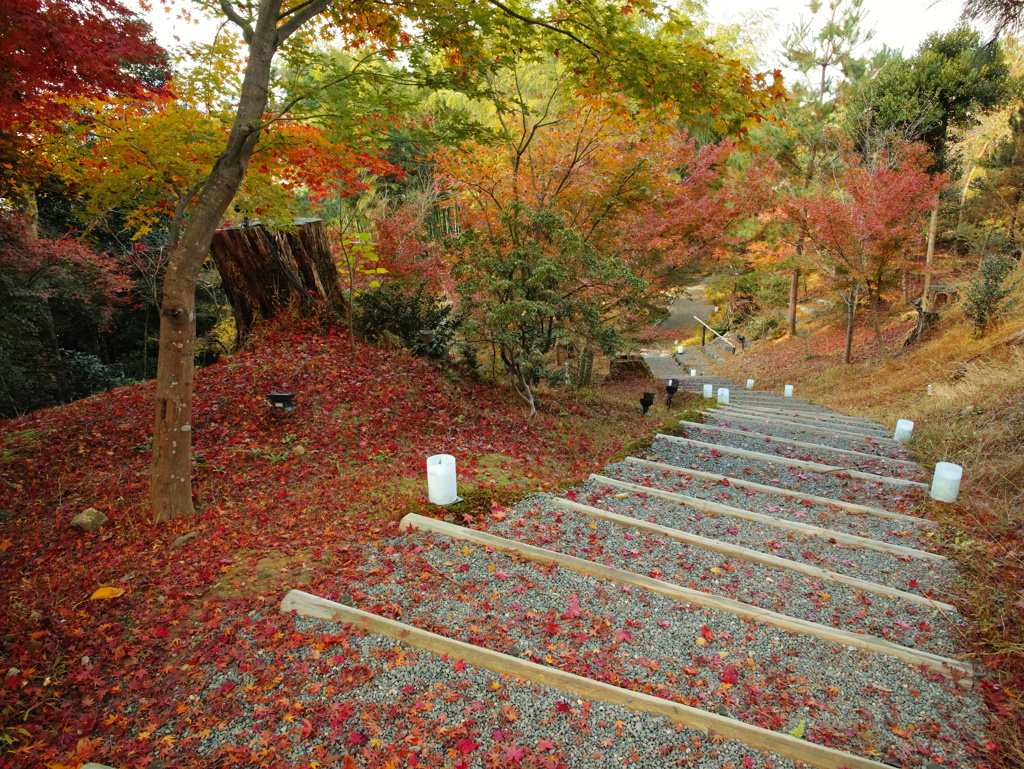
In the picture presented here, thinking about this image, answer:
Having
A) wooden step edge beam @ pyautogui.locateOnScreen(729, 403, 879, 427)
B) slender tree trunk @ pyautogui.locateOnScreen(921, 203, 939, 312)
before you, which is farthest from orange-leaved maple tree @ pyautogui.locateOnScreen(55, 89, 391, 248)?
slender tree trunk @ pyautogui.locateOnScreen(921, 203, 939, 312)

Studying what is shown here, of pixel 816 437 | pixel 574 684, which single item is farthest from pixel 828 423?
pixel 574 684

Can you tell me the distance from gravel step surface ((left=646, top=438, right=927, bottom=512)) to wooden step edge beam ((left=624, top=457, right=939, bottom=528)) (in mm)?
137

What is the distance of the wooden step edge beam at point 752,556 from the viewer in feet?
9.84

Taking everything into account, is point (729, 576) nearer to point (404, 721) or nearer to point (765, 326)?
point (404, 721)

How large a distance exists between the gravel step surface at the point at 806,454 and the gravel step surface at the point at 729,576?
273 centimetres

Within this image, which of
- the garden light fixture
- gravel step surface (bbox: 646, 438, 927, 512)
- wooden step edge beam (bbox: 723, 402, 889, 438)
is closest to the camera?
gravel step surface (bbox: 646, 438, 927, 512)

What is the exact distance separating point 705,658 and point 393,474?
2826 mm

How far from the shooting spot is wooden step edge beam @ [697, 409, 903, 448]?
640 cm

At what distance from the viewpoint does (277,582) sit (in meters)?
2.82

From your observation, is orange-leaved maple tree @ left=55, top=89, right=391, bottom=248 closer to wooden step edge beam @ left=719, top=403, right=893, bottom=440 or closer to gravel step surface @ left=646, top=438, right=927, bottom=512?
gravel step surface @ left=646, top=438, right=927, bottom=512

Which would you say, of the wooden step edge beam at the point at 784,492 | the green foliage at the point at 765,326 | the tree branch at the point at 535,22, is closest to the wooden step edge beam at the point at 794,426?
the wooden step edge beam at the point at 784,492

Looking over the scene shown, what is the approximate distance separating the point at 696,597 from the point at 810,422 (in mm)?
5859

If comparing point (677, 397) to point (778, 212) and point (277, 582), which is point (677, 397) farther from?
point (277, 582)

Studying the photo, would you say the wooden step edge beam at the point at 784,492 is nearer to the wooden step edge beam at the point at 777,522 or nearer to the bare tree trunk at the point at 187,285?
the wooden step edge beam at the point at 777,522
